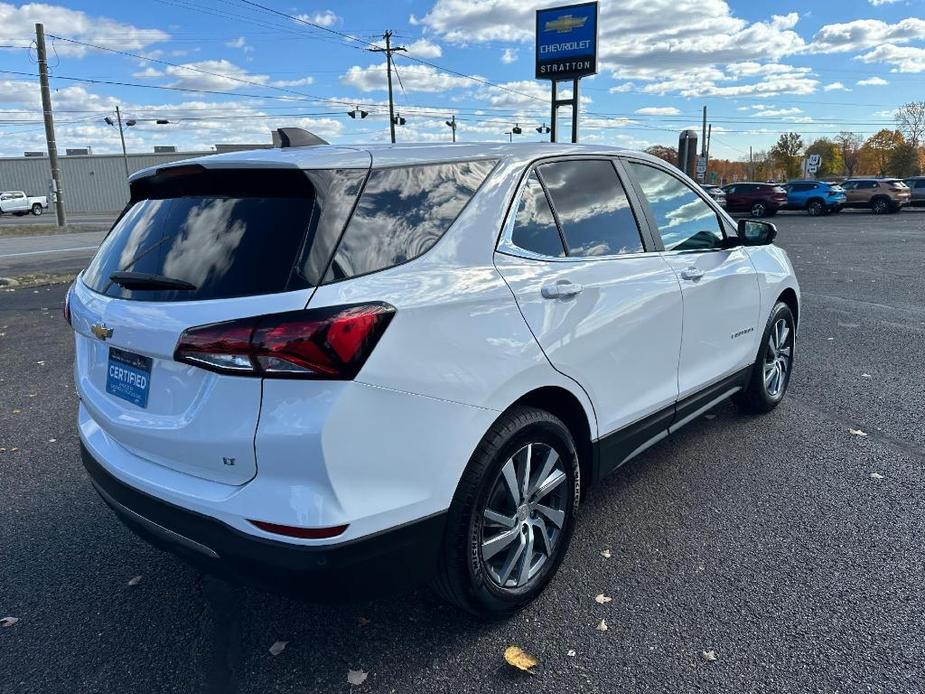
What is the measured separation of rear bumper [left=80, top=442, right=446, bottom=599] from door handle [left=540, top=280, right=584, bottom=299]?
3.06 ft

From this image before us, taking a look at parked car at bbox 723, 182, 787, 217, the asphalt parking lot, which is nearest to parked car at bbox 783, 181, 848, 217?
parked car at bbox 723, 182, 787, 217

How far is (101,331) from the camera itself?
2.40 meters

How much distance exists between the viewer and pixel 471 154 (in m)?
2.66

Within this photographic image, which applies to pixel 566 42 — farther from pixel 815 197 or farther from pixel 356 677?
pixel 356 677

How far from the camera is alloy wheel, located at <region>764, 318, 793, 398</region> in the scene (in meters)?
4.76

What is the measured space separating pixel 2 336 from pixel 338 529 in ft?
25.0

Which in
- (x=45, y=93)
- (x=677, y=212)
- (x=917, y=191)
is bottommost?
(x=917, y=191)

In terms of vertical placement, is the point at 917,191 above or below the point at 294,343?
below

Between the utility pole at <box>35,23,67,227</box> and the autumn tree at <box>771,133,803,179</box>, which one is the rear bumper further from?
the autumn tree at <box>771,133,803,179</box>

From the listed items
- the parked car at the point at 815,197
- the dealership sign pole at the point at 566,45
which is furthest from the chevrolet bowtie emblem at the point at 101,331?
the parked car at the point at 815,197

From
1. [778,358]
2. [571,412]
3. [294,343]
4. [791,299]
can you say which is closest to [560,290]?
[571,412]

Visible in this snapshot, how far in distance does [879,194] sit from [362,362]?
114 ft

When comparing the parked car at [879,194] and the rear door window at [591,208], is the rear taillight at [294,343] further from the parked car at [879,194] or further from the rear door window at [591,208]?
the parked car at [879,194]

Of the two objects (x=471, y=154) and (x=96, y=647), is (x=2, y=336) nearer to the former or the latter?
(x=96, y=647)
